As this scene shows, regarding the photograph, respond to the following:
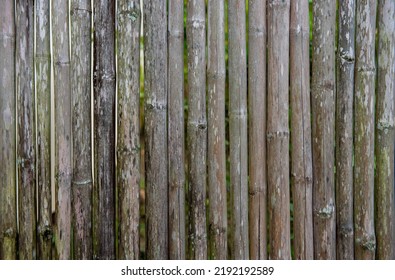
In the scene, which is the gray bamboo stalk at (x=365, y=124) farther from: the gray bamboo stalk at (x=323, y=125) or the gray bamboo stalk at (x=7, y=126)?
the gray bamboo stalk at (x=7, y=126)

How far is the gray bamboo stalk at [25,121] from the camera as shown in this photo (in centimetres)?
169

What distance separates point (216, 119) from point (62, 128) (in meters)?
0.66

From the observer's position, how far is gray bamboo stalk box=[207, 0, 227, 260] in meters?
1.70

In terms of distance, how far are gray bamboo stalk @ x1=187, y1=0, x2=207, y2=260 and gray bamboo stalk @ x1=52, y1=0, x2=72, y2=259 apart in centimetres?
52

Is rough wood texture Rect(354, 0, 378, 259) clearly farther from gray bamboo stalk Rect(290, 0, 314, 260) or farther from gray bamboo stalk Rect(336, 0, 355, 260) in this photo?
gray bamboo stalk Rect(290, 0, 314, 260)

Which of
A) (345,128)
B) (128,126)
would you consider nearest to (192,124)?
(128,126)

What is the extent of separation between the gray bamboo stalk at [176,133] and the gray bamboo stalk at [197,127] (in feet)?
0.11

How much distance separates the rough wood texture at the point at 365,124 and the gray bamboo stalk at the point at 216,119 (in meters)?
0.58

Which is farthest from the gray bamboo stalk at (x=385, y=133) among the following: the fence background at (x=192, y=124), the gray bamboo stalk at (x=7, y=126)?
the gray bamboo stalk at (x=7, y=126)

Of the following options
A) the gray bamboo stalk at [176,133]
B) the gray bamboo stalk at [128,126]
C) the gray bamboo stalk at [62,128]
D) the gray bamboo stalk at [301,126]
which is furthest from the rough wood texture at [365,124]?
the gray bamboo stalk at [62,128]

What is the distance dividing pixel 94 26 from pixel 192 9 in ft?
1.38

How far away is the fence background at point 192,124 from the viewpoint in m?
1.69

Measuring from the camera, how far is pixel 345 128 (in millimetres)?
1717

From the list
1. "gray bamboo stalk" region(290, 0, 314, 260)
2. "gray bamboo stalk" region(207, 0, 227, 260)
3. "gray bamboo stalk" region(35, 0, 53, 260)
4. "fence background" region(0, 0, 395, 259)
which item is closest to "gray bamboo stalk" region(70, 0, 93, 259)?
"fence background" region(0, 0, 395, 259)
